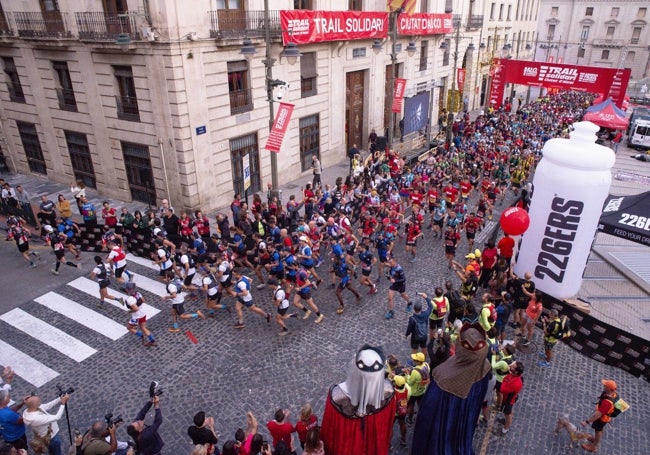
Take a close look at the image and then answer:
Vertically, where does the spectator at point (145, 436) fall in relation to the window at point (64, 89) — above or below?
below

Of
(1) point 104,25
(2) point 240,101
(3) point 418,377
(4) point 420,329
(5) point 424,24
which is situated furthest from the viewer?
(5) point 424,24

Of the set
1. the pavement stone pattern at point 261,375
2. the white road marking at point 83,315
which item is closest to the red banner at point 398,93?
the pavement stone pattern at point 261,375

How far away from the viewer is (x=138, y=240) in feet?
47.6

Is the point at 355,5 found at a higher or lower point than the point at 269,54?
higher

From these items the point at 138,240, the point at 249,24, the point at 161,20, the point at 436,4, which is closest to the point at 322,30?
the point at 249,24

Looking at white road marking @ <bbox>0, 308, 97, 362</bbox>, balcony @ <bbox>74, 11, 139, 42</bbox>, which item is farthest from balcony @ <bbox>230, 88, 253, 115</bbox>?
white road marking @ <bbox>0, 308, 97, 362</bbox>

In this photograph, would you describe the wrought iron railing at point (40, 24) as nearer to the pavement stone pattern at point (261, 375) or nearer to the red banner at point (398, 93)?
the pavement stone pattern at point (261, 375)

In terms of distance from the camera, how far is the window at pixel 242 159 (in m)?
19.0

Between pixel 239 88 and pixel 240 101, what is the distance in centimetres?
52

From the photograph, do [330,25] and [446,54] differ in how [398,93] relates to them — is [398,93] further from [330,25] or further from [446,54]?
[446,54]

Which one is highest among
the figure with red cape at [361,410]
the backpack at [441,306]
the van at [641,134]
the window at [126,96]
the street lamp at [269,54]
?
the street lamp at [269,54]

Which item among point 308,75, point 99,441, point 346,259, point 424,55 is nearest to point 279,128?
point 346,259

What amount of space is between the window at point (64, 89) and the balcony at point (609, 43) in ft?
236

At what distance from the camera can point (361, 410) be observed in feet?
19.4
